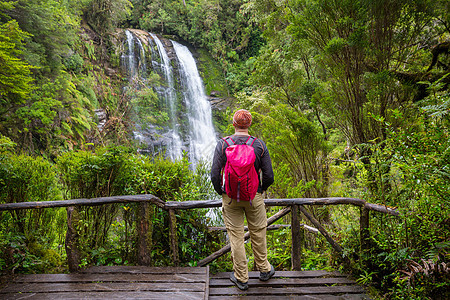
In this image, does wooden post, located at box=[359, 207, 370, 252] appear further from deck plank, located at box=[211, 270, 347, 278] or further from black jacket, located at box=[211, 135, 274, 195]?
black jacket, located at box=[211, 135, 274, 195]

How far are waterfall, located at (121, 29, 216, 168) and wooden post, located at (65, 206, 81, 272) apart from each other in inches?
483

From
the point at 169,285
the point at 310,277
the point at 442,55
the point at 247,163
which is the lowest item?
the point at 310,277

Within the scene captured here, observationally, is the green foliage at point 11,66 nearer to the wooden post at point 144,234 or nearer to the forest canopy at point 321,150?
the forest canopy at point 321,150

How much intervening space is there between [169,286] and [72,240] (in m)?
1.34

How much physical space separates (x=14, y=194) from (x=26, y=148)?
6.36 m

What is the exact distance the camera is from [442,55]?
5.32m

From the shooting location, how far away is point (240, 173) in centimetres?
260

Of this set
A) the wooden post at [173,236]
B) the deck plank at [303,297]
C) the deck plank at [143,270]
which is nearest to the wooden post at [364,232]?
the deck plank at [303,297]

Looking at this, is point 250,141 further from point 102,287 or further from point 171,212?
point 102,287

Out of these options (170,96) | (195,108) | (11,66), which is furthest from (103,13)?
(11,66)

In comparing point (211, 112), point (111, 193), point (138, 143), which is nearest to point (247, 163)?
point (111, 193)

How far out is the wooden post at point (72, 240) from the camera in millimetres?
3044

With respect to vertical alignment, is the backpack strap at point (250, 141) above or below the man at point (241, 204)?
above

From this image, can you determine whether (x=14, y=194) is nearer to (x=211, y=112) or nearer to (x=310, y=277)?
(x=310, y=277)
